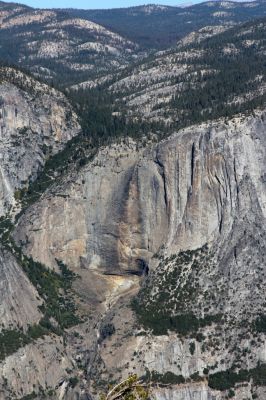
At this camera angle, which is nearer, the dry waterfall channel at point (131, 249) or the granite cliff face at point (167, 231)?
the dry waterfall channel at point (131, 249)

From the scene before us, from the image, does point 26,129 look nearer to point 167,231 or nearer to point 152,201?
point 152,201

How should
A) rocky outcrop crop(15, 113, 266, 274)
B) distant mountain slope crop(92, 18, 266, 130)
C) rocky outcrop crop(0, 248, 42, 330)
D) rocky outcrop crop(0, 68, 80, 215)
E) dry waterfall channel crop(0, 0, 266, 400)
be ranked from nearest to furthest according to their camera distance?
dry waterfall channel crop(0, 0, 266, 400) → rocky outcrop crop(0, 248, 42, 330) → rocky outcrop crop(15, 113, 266, 274) → rocky outcrop crop(0, 68, 80, 215) → distant mountain slope crop(92, 18, 266, 130)

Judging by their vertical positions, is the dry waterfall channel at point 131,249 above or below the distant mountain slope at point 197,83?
below

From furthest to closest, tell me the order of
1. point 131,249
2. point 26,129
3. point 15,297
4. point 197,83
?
point 197,83, point 26,129, point 131,249, point 15,297

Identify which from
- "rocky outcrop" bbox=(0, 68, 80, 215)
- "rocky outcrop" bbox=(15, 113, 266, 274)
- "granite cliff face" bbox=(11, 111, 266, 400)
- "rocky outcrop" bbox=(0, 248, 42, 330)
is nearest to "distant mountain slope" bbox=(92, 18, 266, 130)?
"rocky outcrop" bbox=(15, 113, 266, 274)

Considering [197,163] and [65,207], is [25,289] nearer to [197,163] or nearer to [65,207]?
[65,207]

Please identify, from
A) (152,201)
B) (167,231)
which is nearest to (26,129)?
(152,201)

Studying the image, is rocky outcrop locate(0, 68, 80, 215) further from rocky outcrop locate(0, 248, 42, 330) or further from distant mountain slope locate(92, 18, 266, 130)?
rocky outcrop locate(0, 248, 42, 330)

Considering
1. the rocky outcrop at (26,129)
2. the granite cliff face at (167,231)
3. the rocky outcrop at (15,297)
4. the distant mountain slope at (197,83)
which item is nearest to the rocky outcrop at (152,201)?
the granite cliff face at (167,231)

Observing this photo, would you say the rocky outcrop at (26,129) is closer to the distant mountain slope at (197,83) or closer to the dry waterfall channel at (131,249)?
the dry waterfall channel at (131,249)
